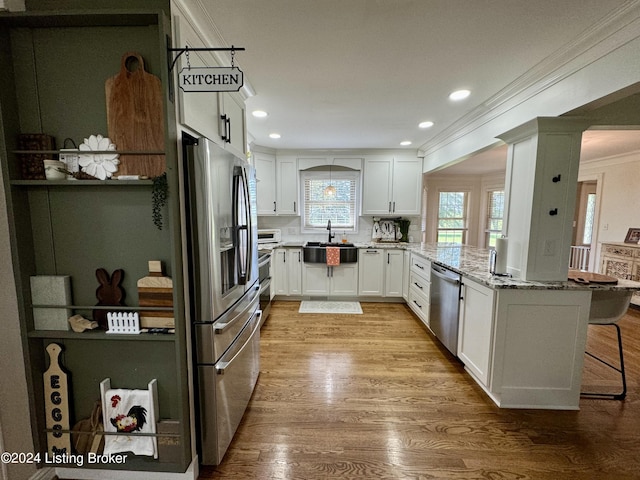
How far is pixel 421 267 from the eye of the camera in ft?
11.3

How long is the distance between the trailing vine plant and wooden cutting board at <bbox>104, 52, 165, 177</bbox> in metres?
0.06

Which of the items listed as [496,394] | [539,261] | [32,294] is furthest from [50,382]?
[539,261]

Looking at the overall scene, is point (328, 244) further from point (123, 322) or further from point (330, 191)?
point (123, 322)

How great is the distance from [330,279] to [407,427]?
2.55m

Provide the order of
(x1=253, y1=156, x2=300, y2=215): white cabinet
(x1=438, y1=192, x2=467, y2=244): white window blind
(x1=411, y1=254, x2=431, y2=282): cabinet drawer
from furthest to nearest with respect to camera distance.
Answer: (x1=438, y1=192, x2=467, y2=244): white window blind, (x1=253, y1=156, x2=300, y2=215): white cabinet, (x1=411, y1=254, x2=431, y2=282): cabinet drawer

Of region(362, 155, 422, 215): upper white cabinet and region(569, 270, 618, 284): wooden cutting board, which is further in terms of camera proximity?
region(362, 155, 422, 215): upper white cabinet

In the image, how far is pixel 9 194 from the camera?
1.21m

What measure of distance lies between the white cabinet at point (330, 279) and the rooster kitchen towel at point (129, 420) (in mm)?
2929

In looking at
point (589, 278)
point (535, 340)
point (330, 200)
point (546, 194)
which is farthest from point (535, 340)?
point (330, 200)

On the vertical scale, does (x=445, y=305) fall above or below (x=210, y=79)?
below

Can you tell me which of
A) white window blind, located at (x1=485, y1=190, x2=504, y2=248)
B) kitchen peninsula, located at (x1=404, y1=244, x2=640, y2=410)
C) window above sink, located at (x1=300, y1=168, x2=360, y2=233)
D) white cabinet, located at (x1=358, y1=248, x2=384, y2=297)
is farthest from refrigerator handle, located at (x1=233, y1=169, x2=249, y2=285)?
white window blind, located at (x1=485, y1=190, x2=504, y2=248)

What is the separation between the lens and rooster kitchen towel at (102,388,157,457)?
1.36 metres

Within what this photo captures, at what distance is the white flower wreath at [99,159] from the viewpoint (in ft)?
4.10

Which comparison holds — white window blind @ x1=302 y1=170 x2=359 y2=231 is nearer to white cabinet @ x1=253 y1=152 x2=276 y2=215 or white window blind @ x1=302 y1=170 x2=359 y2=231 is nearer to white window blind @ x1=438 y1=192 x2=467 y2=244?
white cabinet @ x1=253 y1=152 x2=276 y2=215
